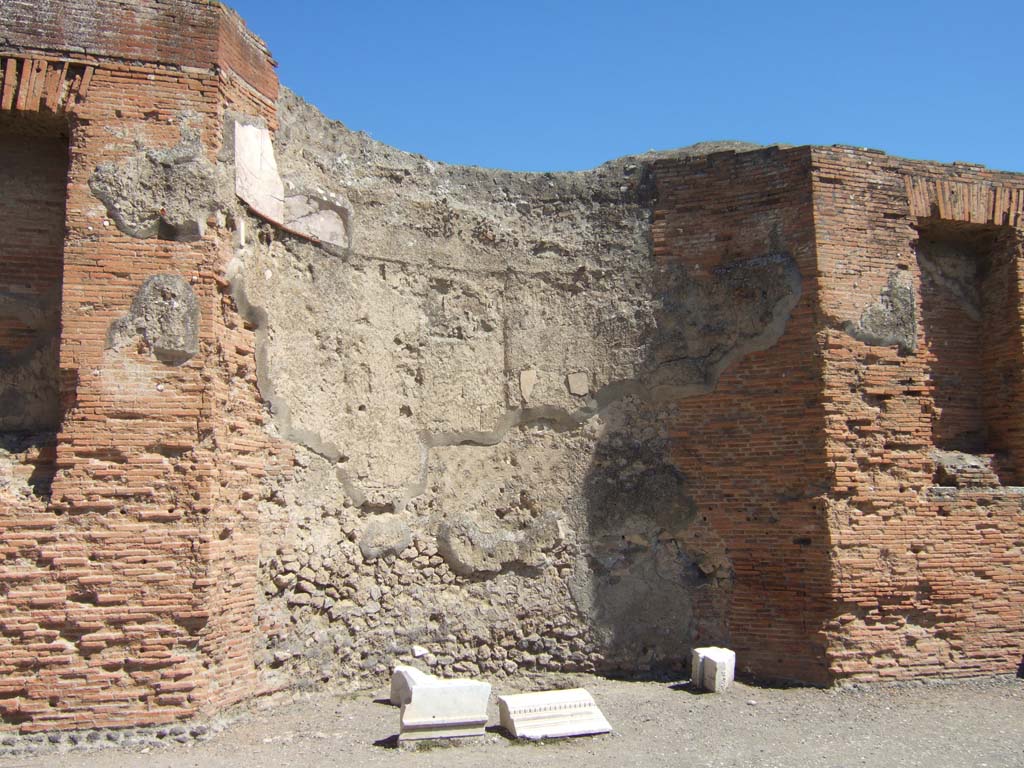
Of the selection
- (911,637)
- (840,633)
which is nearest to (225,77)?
(840,633)

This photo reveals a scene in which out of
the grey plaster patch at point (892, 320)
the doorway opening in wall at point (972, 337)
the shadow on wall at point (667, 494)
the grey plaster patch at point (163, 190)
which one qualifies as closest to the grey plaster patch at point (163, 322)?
the grey plaster patch at point (163, 190)

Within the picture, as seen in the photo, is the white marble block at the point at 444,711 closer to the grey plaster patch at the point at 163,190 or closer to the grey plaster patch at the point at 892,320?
the grey plaster patch at the point at 163,190

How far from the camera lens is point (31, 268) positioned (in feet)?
19.6

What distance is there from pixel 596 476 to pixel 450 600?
157cm

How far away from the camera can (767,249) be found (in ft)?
24.9

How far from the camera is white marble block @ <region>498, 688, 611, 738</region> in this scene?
5566mm

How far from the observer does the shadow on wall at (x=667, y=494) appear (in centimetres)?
739

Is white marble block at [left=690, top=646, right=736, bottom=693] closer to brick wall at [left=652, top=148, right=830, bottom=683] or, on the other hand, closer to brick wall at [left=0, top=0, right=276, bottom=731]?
brick wall at [left=652, top=148, right=830, bottom=683]

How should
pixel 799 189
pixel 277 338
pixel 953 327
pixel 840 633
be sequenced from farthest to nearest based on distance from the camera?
pixel 953 327 → pixel 799 189 → pixel 840 633 → pixel 277 338

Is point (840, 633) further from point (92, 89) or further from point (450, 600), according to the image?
point (92, 89)

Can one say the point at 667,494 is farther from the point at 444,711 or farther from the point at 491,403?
the point at 444,711

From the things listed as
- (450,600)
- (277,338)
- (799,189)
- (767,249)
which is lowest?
(450,600)

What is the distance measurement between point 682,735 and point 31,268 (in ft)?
16.8

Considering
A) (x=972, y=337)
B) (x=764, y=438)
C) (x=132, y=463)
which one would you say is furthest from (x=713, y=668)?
(x=132, y=463)
